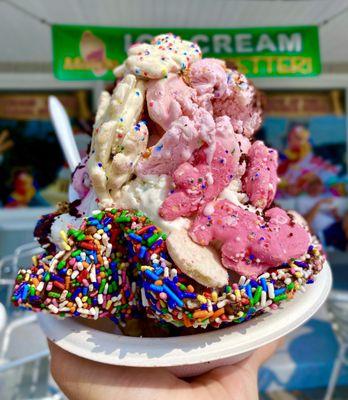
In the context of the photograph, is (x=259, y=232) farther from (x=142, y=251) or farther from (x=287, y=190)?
(x=287, y=190)

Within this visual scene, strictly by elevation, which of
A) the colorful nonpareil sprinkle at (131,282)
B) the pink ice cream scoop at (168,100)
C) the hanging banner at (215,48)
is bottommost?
the colorful nonpareil sprinkle at (131,282)

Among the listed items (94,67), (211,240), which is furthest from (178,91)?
(94,67)

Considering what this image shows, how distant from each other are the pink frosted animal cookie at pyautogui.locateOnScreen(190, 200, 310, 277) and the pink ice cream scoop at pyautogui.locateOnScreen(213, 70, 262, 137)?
248mm

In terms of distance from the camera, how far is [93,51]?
2377 mm

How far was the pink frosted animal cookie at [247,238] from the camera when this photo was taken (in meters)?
0.71

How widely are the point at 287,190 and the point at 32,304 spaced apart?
3.90 meters

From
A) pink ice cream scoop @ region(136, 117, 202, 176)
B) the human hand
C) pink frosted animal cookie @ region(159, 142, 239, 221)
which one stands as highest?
pink ice cream scoop @ region(136, 117, 202, 176)

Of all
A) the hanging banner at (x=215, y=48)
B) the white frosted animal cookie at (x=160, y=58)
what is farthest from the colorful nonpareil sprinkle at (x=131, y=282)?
the hanging banner at (x=215, y=48)

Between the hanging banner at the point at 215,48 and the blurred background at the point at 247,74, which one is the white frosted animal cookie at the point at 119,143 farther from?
the hanging banner at the point at 215,48

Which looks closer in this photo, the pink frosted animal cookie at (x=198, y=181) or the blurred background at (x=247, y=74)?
the pink frosted animal cookie at (x=198, y=181)

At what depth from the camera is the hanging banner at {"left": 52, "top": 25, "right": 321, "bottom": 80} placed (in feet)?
7.70

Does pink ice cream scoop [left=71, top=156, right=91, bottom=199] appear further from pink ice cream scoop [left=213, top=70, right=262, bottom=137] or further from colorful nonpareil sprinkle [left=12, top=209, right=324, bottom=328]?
pink ice cream scoop [left=213, top=70, right=262, bottom=137]

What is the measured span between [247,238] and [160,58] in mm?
427

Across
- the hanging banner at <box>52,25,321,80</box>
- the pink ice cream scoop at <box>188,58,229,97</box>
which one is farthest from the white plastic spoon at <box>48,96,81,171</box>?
the hanging banner at <box>52,25,321,80</box>
